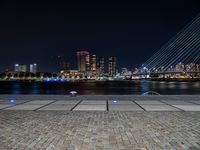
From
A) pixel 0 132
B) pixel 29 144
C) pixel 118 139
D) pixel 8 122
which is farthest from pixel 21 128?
pixel 118 139

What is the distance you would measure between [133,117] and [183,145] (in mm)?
3586

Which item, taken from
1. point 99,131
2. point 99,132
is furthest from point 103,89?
point 99,132

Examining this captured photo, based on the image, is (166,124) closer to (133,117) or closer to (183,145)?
(133,117)

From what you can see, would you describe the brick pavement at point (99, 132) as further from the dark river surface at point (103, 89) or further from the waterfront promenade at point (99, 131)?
the dark river surface at point (103, 89)

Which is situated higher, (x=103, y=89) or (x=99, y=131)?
(x=99, y=131)

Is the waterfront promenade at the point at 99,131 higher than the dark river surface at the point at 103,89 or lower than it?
higher

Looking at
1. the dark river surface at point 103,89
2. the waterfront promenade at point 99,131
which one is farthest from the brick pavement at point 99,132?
the dark river surface at point 103,89

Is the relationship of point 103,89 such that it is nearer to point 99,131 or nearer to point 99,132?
point 99,131

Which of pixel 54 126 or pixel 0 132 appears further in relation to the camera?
pixel 54 126

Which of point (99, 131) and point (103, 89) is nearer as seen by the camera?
point (99, 131)

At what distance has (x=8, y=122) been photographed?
27.8 feet

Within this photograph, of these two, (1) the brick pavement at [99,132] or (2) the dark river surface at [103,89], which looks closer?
(1) the brick pavement at [99,132]

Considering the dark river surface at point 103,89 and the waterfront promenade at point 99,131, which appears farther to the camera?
the dark river surface at point 103,89

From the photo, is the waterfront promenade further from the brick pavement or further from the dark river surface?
the dark river surface
